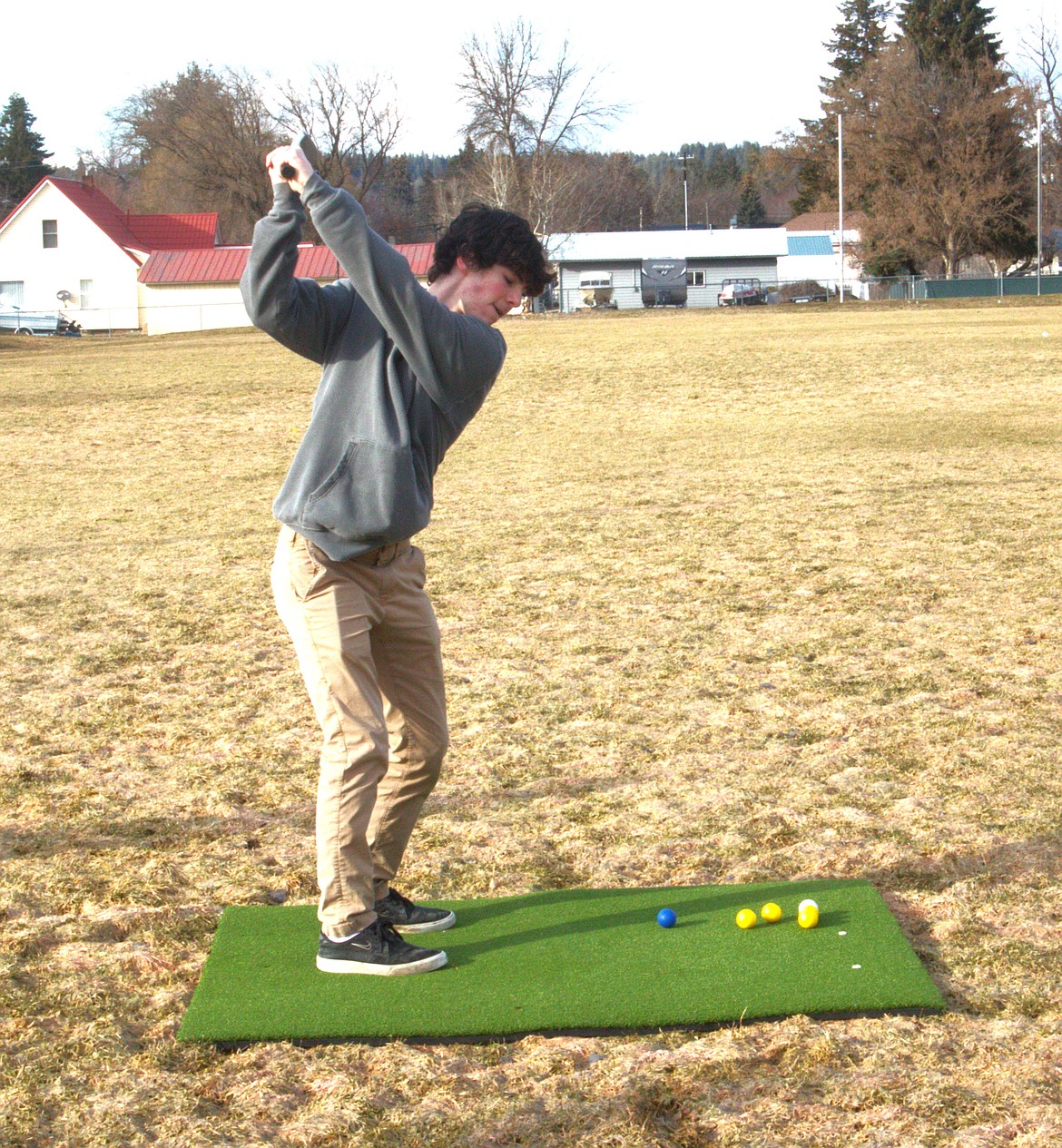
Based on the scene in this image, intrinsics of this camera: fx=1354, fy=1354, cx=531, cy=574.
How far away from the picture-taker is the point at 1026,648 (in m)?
6.99

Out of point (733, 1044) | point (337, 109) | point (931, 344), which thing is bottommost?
point (733, 1044)

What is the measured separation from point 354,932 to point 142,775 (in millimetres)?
2136

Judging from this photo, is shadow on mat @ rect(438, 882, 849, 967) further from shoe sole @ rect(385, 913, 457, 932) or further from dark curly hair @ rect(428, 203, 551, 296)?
dark curly hair @ rect(428, 203, 551, 296)

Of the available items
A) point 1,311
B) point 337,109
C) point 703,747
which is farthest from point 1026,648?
point 337,109

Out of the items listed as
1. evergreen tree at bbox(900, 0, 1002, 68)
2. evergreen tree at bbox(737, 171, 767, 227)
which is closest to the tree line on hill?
evergreen tree at bbox(900, 0, 1002, 68)

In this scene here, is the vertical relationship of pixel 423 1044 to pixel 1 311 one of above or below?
below

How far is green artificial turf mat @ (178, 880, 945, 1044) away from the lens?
3.46 m

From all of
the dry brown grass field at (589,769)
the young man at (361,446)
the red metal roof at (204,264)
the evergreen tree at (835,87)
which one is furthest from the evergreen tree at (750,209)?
the young man at (361,446)

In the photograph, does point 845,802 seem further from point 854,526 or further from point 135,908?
point 854,526

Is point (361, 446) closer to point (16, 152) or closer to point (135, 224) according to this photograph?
point (135, 224)

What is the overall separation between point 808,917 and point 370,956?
4.19 feet

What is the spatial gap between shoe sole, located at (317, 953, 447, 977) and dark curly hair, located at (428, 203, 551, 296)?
1.83m

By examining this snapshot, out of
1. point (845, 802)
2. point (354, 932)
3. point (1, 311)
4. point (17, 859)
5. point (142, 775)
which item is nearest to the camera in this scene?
point (354, 932)

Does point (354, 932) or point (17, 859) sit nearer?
point (354, 932)
